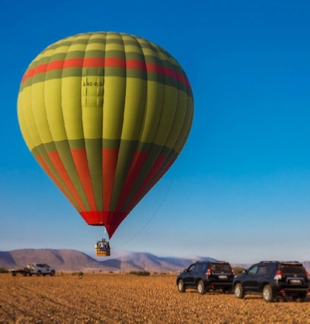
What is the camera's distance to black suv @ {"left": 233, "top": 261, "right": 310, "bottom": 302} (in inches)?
885

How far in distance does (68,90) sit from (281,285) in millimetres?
20438

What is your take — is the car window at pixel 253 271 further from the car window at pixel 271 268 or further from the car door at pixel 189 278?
the car door at pixel 189 278

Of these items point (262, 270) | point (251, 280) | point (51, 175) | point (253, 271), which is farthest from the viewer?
point (51, 175)

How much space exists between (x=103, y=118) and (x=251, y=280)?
55.4 ft

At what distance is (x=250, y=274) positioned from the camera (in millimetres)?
24453

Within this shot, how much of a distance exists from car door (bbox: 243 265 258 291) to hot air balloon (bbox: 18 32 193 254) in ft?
49.5

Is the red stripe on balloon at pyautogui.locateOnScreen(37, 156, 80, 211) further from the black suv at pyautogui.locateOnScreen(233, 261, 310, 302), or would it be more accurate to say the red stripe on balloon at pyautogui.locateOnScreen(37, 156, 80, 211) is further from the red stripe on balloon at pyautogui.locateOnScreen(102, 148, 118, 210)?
the black suv at pyautogui.locateOnScreen(233, 261, 310, 302)

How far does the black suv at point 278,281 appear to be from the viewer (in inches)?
885

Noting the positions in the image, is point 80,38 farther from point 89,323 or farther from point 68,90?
point 89,323

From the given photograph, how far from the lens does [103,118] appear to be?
120 ft

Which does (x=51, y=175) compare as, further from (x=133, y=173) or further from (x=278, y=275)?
(x=278, y=275)

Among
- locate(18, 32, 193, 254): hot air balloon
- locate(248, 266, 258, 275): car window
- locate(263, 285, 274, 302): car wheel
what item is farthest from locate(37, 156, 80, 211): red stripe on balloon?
locate(263, 285, 274, 302): car wheel

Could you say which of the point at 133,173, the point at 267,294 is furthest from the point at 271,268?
the point at 133,173

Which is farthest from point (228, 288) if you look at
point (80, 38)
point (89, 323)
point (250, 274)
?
point (80, 38)
